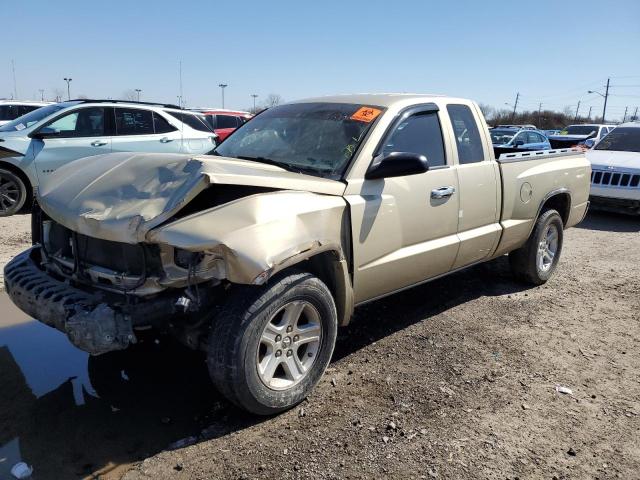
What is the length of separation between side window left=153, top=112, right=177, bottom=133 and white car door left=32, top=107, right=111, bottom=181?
2.90 feet

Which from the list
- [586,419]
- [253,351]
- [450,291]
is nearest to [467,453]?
[586,419]

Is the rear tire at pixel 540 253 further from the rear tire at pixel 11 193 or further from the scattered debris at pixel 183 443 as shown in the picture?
the rear tire at pixel 11 193

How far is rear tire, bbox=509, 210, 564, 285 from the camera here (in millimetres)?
5609

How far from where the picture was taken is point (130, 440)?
2975 millimetres

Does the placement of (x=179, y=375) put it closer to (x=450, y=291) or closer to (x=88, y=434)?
(x=88, y=434)

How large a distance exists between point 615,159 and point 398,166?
8583mm

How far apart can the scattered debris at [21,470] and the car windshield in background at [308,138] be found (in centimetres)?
235

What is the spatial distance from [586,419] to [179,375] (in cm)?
272

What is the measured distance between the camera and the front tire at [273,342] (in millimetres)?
2842

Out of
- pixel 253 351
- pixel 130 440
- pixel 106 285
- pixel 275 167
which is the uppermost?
pixel 275 167

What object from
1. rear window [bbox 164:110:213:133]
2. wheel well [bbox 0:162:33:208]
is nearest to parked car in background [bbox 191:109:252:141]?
rear window [bbox 164:110:213:133]

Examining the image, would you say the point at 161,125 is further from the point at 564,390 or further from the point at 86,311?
the point at 564,390

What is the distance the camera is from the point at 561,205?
607 centimetres

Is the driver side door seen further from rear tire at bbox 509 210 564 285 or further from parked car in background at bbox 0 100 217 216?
parked car in background at bbox 0 100 217 216
